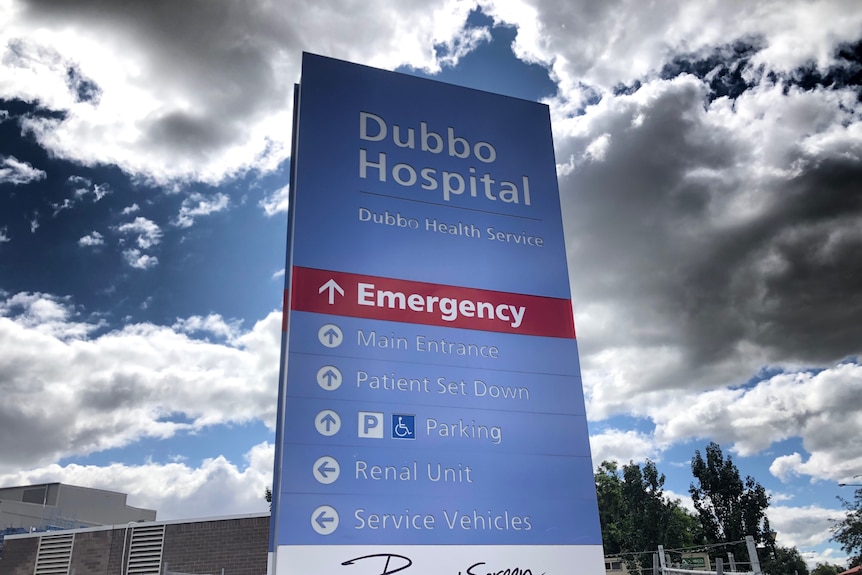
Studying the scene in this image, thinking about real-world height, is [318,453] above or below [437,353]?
below

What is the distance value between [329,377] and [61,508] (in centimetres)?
2947

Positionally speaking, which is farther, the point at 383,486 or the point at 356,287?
the point at 356,287

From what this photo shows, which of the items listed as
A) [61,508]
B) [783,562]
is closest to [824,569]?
[783,562]

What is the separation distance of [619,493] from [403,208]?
4555 centimetres

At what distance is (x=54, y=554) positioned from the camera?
19.4 metres

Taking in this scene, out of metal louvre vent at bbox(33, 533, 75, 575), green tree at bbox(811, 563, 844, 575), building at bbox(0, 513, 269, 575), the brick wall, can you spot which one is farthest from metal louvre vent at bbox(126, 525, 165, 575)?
green tree at bbox(811, 563, 844, 575)

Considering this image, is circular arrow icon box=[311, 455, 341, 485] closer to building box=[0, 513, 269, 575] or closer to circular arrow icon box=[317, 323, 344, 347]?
circular arrow icon box=[317, 323, 344, 347]

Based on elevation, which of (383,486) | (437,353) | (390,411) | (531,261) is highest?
(531,261)

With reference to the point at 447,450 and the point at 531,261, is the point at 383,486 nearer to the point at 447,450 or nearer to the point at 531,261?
the point at 447,450

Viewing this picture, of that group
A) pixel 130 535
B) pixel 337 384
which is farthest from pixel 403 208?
pixel 130 535

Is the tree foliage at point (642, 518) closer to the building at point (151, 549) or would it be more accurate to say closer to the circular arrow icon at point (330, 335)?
the building at point (151, 549)

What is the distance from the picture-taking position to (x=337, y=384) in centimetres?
643

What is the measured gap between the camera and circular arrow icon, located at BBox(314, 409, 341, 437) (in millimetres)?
6219
